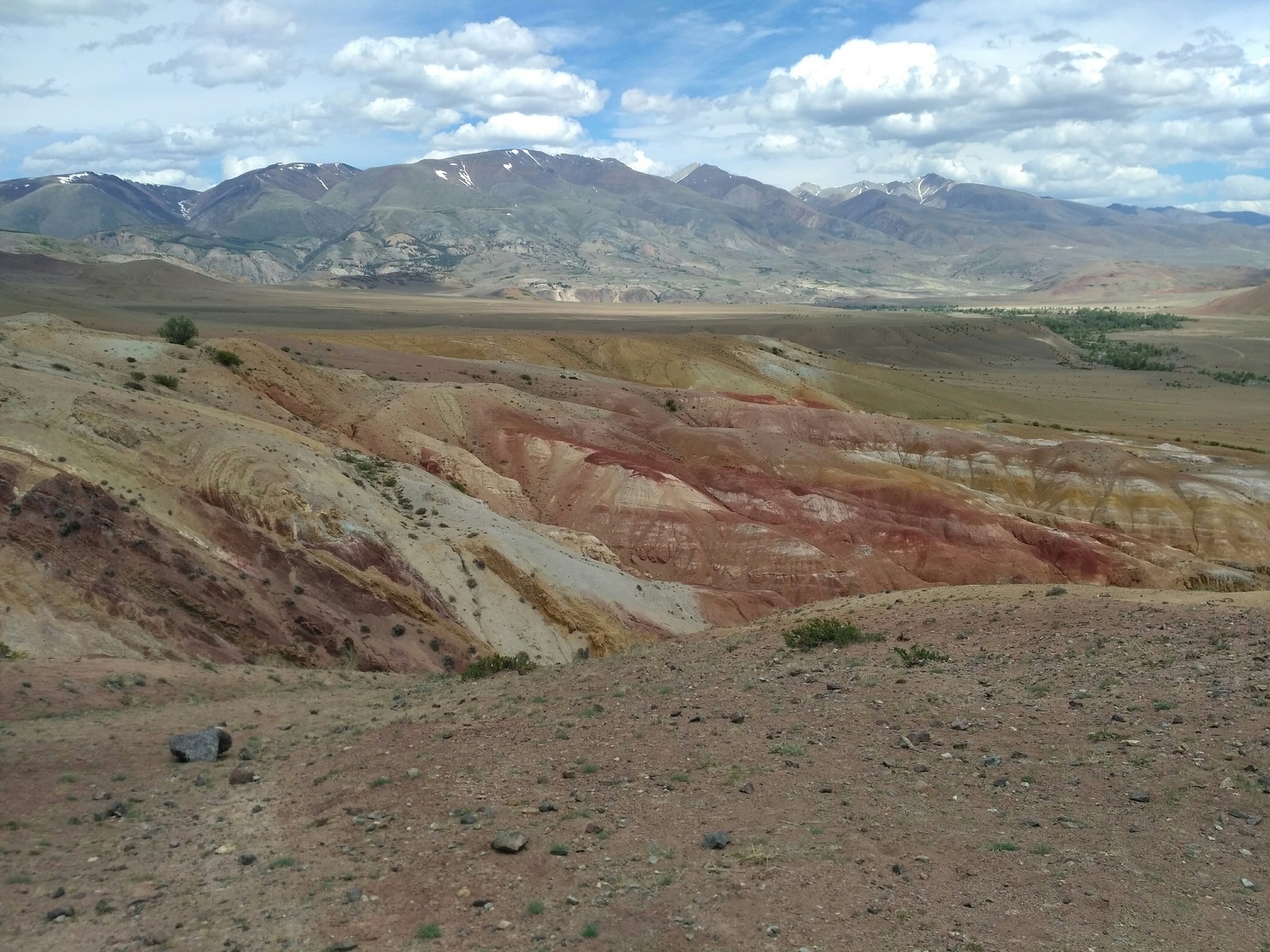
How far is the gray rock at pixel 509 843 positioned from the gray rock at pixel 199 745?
5.67 m

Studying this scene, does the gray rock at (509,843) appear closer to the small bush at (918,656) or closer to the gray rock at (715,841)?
the gray rock at (715,841)

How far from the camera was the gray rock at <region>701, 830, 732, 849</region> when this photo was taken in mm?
10844

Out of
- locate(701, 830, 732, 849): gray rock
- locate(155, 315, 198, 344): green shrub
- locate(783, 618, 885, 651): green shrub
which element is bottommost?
locate(783, 618, 885, 651): green shrub

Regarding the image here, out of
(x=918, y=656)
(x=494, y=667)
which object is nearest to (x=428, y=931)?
(x=918, y=656)

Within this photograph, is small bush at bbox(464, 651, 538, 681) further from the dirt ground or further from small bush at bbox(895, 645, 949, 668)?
small bush at bbox(895, 645, 949, 668)

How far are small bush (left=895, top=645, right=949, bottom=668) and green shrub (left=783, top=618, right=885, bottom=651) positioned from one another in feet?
4.88

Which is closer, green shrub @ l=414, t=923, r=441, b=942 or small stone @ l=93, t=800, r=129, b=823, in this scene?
green shrub @ l=414, t=923, r=441, b=942

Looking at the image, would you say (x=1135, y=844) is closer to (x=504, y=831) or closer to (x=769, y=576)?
(x=504, y=831)

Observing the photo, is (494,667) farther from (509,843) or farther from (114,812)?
(509,843)

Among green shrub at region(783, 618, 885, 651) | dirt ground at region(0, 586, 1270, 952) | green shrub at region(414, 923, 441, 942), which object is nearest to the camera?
green shrub at region(414, 923, 441, 942)

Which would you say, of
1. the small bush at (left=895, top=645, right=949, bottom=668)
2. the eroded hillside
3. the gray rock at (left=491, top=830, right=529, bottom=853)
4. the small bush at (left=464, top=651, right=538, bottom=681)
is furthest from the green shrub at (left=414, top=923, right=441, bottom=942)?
the eroded hillside

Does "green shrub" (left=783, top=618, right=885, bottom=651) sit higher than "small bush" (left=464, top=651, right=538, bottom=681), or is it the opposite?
"green shrub" (left=783, top=618, right=885, bottom=651)

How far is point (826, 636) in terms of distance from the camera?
63.2 ft

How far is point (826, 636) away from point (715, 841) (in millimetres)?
8897
